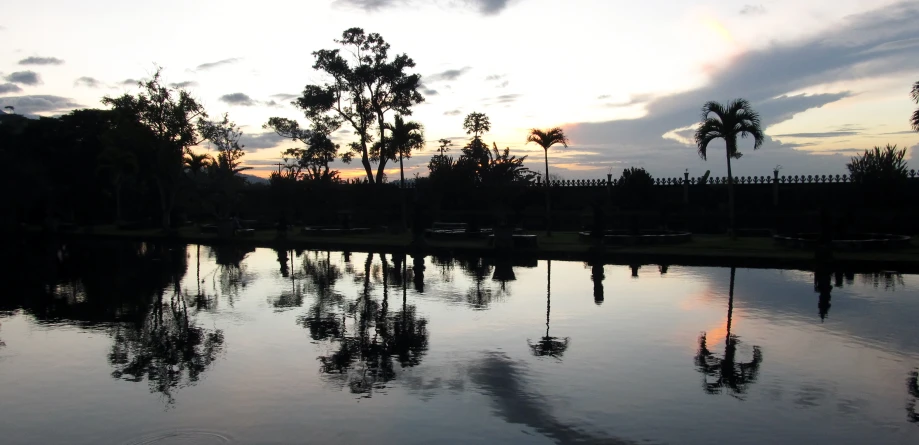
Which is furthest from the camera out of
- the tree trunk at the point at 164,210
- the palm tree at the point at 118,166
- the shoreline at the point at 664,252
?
the palm tree at the point at 118,166

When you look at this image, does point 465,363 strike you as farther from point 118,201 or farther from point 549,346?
point 118,201

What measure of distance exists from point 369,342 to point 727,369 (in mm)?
4264

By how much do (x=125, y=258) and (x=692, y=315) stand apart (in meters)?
18.9

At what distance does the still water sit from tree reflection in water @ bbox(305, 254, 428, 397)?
4cm

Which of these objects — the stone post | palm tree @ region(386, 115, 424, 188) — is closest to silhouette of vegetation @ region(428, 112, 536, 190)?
palm tree @ region(386, 115, 424, 188)

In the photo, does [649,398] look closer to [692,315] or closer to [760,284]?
[692,315]

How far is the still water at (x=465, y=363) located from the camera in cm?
541

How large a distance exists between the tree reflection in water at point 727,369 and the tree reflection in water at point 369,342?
310 centimetres

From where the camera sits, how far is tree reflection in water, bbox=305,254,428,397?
6899mm

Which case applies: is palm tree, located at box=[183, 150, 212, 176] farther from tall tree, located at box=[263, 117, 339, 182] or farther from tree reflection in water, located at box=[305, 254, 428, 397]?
tree reflection in water, located at box=[305, 254, 428, 397]

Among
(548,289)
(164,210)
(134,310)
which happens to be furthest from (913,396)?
(164,210)

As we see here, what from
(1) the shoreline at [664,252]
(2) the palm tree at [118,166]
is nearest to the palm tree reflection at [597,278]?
(1) the shoreline at [664,252]

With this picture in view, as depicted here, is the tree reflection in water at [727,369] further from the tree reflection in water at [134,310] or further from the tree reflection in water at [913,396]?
the tree reflection in water at [134,310]

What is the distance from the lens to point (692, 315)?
10.4m
